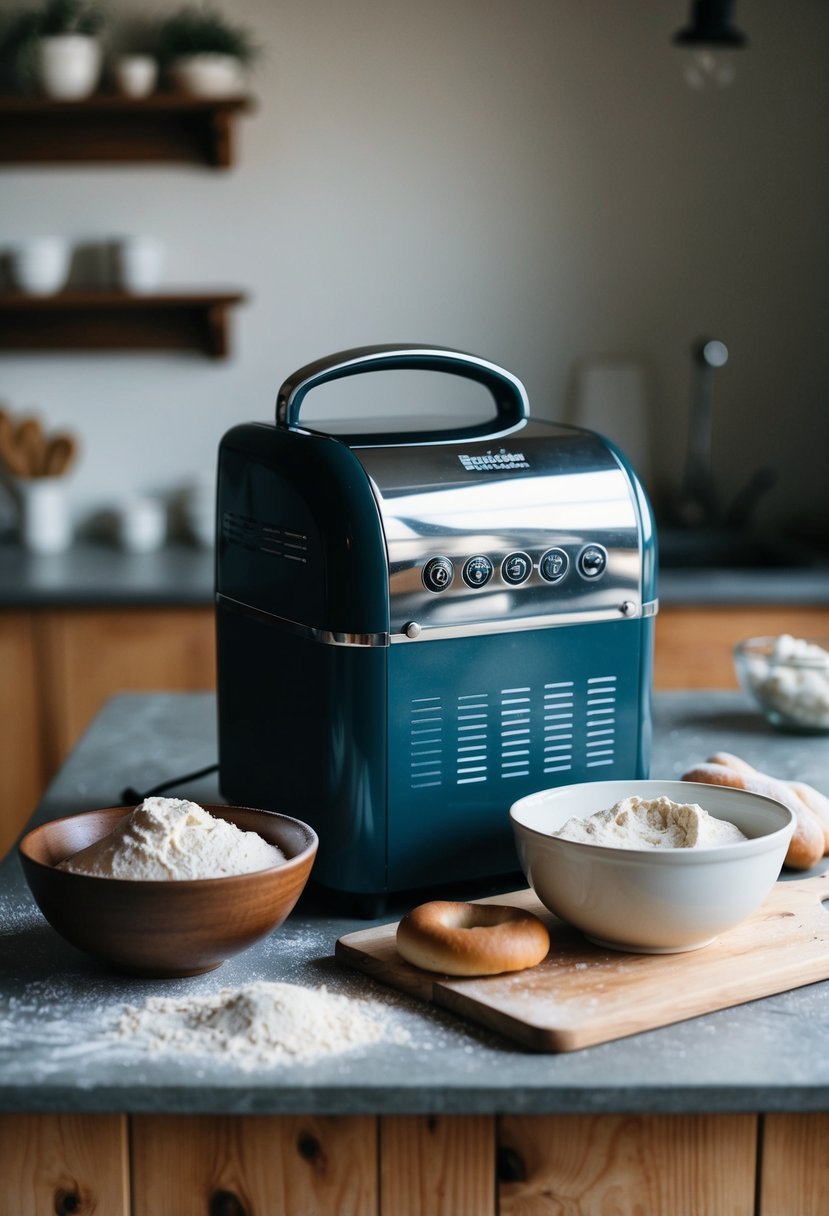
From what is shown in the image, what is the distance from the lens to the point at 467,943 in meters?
0.93

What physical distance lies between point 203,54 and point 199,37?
0.04m

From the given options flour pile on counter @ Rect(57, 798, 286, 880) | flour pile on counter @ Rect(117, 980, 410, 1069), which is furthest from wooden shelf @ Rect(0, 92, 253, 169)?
flour pile on counter @ Rect(117, 980, 410, 1069)

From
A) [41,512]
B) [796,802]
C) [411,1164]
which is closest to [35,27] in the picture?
[41,512]

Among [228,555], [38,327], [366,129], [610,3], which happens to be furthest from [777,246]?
[228,555]

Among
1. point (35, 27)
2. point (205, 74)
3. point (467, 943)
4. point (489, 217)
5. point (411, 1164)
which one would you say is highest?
point (35, 27)

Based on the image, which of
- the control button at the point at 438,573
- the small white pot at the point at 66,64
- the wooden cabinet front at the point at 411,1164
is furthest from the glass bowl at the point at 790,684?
the small white pot at the point at 66,64

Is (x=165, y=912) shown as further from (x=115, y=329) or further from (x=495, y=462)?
(x=115, y=329)

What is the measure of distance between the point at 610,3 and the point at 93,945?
2.63 m

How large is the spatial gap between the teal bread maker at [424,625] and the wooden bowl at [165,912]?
0.45ft

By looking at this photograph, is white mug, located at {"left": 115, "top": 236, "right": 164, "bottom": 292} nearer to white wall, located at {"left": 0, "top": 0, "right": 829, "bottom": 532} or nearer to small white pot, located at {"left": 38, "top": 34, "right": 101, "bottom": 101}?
white wall, located at {"left": 0, "top": 0, "right": 829, "bottom": 532}

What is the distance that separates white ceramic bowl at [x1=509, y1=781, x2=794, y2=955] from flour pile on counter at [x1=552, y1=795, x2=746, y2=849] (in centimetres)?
2

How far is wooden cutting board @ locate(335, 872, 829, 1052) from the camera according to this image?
0.87 metres

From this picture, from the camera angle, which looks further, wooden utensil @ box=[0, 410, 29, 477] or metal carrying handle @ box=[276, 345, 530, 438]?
wooden utensil @ box=[0, 410, 29, 477]

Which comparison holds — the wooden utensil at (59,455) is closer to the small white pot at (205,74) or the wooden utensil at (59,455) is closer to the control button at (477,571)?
the small white pot at (205,74)
